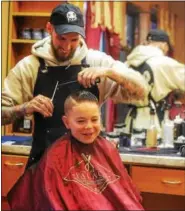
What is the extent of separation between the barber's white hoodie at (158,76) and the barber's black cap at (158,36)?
0.06m

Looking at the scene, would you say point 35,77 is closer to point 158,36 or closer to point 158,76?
point 158,76

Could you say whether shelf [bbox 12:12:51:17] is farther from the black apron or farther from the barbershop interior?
the black apron

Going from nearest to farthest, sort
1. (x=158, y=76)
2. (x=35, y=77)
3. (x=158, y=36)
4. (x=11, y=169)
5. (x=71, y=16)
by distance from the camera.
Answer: (x=71, y=16)
(x=35, y=77)
(x=11, y=169)
(x=158, y=76)
(x=158, y=36)

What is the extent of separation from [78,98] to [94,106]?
7 centimetres

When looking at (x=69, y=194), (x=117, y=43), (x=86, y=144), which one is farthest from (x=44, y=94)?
(x=117, y=43)

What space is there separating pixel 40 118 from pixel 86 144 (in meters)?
0.24

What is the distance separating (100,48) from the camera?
2.19m

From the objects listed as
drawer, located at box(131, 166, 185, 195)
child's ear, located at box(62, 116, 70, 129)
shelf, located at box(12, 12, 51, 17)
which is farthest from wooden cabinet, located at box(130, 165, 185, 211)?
shelf, located at box(12, 12, 51, 17)

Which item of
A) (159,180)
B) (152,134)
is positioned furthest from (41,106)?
(152,134)

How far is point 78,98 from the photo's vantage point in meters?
1.38

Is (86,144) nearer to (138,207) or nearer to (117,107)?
(138,207)

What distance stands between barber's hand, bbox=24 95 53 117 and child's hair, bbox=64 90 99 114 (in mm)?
81

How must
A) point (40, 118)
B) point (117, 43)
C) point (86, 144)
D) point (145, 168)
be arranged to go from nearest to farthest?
point (86, 144)
point (40, 118)
point (145, 168)
point (117, 43)

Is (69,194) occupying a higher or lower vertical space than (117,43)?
lower
